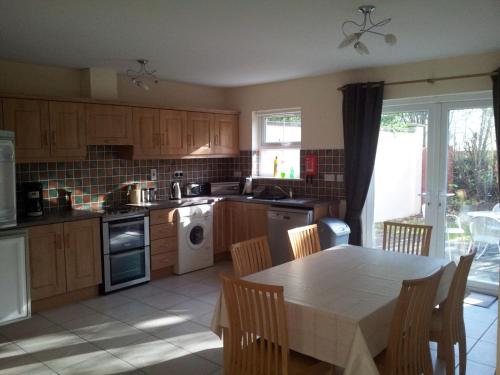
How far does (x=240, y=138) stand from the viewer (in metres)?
6.33

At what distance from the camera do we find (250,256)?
302cm

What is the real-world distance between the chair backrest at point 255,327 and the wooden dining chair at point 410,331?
522 mm

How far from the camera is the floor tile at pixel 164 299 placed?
4.17m

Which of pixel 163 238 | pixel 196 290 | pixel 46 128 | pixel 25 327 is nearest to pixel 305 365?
pixel 196 290

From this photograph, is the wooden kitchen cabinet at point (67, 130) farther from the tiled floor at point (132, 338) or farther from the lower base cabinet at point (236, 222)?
the lower base cabinet at point (236, 222)

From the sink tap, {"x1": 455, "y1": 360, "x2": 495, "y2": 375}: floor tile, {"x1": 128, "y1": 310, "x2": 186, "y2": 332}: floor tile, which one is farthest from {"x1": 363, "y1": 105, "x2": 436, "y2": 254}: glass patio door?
{"x1": 128, "y1": 310, "x2": 186, "y2": 332}: floor tile

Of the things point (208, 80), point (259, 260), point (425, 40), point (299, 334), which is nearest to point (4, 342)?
point (259, 260)

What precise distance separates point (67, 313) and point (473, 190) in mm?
4265

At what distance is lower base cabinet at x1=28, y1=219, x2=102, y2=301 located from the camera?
12.9 feet

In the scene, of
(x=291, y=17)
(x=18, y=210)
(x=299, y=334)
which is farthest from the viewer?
(x=18, y=210)

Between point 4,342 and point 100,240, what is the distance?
4.23ft

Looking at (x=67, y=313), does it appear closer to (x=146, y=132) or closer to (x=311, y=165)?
(x=146, y=132)

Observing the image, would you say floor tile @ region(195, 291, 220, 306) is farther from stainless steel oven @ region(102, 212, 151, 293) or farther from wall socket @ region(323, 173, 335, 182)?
wall socket @ region(323, 173, 335, 182)

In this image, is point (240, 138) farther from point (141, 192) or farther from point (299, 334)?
point (299, 334)
